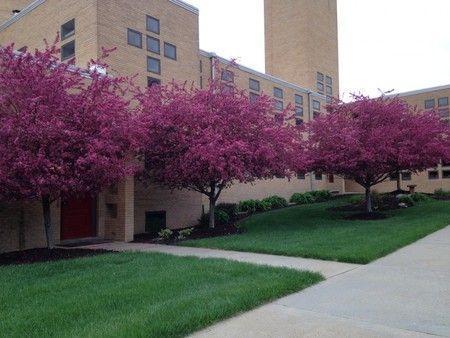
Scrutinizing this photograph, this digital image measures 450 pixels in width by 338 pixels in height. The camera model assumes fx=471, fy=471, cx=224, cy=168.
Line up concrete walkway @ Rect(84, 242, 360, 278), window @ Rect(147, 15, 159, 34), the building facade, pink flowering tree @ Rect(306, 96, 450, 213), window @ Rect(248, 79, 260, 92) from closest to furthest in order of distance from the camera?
concrete walkway @ Rect(84, 242, 360, 278), the building facade, pink flowering tree @ Rect(306, 96, 450, 213), window @ Rect(147, 15, 159, 34), window @ Rect(248, 79, 260, 92)

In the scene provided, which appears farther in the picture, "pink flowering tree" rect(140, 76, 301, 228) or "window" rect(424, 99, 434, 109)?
"window" rect(424, 99, 434, 109)

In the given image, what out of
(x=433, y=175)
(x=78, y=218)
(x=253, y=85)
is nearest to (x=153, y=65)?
(x=78, y=218)

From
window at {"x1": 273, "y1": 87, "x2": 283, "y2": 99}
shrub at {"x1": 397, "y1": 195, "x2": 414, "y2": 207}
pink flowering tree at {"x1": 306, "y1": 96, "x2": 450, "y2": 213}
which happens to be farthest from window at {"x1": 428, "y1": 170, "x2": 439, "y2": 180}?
pink flowering tree at {"x1": 306, "y1": 96, "x2": 450, "y2": 213}

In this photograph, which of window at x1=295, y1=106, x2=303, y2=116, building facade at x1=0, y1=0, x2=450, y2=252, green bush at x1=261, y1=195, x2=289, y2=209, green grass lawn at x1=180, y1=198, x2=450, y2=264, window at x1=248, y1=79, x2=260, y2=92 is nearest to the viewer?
green grass lawn at x1=180, y1=198, x2=450, y2=264

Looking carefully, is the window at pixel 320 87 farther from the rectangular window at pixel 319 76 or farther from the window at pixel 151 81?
the window at pixel 151 81

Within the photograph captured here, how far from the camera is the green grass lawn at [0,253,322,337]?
512cm

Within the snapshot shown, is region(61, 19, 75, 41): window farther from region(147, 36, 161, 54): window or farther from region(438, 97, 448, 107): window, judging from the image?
region(438, 97, 448, 107): window

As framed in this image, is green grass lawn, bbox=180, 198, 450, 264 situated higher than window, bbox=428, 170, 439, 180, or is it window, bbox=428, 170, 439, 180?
window, bbox=428, 170, 439, 180

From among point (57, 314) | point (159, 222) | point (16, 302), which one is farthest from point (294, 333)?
point (159, 222)

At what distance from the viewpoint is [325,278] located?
782 cm

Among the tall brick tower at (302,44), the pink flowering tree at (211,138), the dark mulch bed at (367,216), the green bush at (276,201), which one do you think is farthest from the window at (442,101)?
the pink flowering tree at (211,138)

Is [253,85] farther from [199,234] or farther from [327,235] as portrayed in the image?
[327,235]

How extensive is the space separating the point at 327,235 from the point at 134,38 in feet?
32.3

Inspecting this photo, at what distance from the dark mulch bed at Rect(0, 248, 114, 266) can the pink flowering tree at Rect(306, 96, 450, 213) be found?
8624 millimetres
